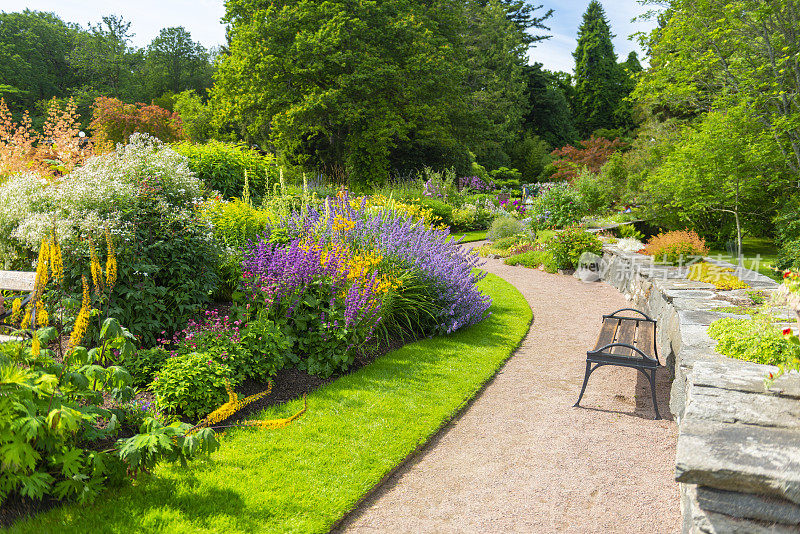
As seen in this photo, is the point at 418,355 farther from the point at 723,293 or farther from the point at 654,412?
the point at 723,293

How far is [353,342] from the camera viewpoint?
4.97m

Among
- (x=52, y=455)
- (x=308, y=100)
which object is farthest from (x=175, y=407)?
(x=308, y=100)

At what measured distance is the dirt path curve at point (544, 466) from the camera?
9.77 ft

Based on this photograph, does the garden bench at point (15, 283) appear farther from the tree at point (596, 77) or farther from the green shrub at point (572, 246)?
the tree at point (596, 77)

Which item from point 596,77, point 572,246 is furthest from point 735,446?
point 596,77

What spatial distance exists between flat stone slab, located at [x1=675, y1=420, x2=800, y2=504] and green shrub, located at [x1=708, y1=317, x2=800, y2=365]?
1.08 m

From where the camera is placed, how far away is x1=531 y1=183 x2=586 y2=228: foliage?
1329 cm

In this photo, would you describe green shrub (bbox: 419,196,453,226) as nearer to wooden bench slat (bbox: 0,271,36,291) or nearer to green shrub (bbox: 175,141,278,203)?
green shrub (bbox: 175,141,278,203)

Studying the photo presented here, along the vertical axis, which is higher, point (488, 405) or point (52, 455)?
point (52, 455)

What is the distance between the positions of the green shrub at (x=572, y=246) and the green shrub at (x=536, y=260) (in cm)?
15

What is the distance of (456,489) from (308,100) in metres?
17.4

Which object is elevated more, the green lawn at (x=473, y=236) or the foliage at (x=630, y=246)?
the foliage at (x=630, y=246)

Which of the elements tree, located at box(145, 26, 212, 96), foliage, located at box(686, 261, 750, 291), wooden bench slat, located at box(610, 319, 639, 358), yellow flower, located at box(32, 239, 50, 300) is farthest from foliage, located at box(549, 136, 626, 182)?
tree, located at box(145, 26, 212, 96)

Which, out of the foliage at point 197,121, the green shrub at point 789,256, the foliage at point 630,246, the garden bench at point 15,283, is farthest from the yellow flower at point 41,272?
the foliage at point 197,121
